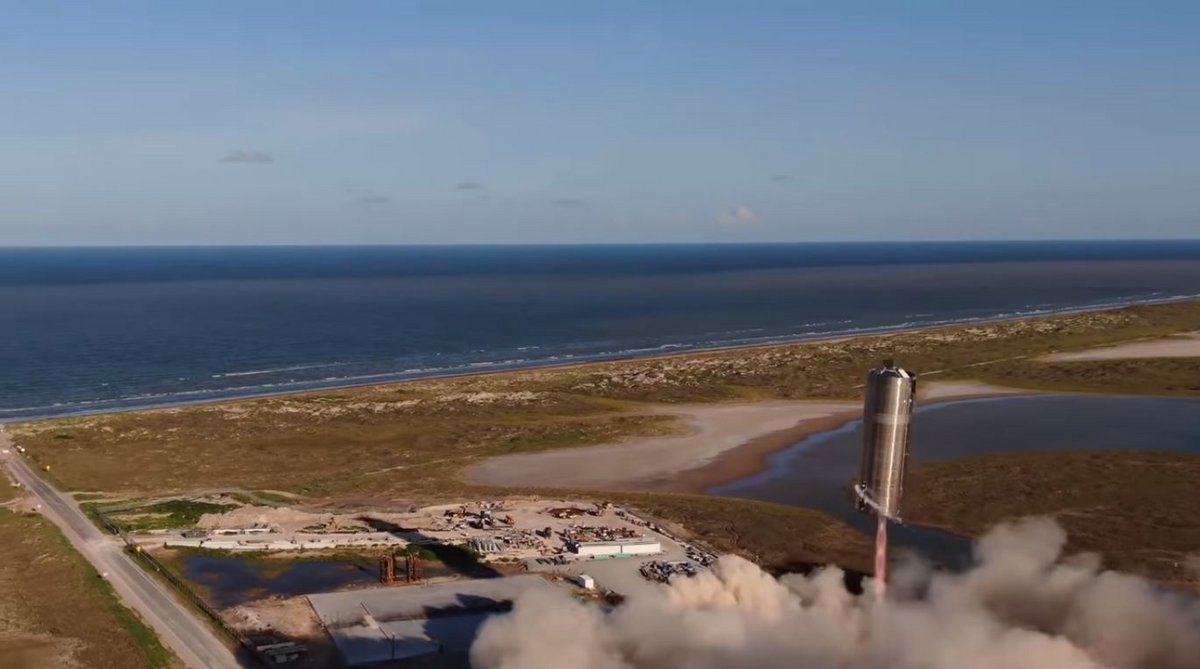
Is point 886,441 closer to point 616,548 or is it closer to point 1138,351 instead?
point 616,548

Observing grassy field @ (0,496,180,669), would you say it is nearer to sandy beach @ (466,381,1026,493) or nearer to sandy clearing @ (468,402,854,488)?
sandy beach @ (466,381,1026,493)

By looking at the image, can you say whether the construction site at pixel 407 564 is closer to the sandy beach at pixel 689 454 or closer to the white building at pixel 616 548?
the white building at pixel 616 548

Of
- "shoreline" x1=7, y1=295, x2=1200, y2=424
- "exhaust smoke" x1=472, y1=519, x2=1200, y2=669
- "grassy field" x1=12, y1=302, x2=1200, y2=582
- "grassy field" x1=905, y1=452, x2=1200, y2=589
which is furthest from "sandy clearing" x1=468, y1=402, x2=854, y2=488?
"shoreline" x1=7, y1=295, x2=1200, y2=424

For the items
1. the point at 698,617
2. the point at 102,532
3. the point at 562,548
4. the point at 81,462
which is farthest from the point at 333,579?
the point at 81,462

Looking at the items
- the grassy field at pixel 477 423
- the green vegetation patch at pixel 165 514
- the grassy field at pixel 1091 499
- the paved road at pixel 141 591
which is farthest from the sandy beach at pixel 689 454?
the paved road at pixel 141 591

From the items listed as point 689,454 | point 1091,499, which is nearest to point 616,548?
point 689,454

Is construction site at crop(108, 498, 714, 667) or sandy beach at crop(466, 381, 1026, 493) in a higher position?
sandy beach at crop(466, 381, 1026, 493)

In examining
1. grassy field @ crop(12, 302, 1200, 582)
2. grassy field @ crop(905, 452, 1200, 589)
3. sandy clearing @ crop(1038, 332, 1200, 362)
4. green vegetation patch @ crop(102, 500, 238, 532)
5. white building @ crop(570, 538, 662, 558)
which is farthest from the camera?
sandy clearing @ crop(1038, 332, 1200, 362)
